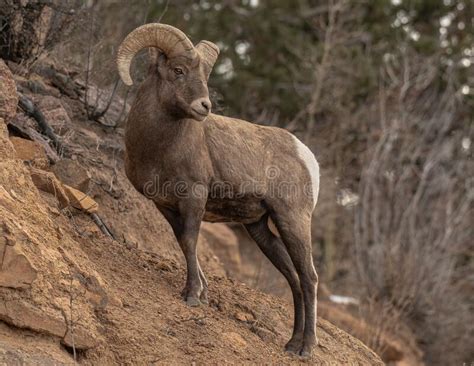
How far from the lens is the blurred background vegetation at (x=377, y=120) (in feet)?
54.4

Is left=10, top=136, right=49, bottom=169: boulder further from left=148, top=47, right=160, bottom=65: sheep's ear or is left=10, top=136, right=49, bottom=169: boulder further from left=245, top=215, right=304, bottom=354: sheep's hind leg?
left=245, top=215, right=304, bottom=354: sheep's hind leg

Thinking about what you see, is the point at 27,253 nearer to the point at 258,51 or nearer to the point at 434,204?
the point at 434,204

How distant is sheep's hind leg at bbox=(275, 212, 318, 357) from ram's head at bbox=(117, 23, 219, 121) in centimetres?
140

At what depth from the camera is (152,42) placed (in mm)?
6465

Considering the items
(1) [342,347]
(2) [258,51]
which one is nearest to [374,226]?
(2) [258,51]

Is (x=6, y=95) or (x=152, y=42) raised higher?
(x=152, y=42)

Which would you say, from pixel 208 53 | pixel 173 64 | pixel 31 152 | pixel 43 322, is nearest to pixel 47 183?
pixel 31 152

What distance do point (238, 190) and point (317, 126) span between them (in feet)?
42.1

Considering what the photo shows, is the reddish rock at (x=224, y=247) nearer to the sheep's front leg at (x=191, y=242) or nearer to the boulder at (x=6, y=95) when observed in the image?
the sheep's front leg at (x=191, y=242)

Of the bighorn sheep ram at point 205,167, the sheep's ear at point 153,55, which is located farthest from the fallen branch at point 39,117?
the sheep's ear at point 153,55

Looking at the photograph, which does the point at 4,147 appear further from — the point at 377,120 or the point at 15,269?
the point at 377,120

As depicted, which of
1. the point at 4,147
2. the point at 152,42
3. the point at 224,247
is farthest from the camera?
the point at 224,247

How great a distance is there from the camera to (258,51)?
21766 millimetres

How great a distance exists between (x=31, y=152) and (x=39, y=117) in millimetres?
1104
